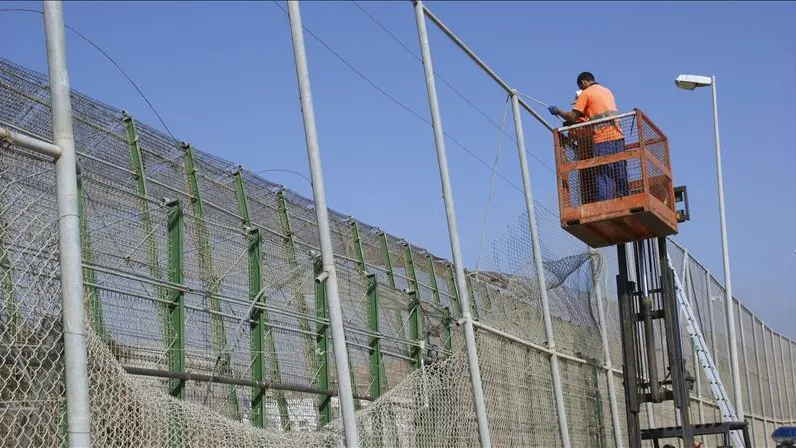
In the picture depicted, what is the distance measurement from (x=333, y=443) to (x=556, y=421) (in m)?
4.10

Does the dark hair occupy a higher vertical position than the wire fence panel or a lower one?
higher

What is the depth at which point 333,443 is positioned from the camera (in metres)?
7.55

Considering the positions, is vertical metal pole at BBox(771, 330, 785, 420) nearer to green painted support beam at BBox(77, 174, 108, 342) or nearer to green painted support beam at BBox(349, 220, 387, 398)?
green painted support beam at BBox(349, 220, 387, 398)

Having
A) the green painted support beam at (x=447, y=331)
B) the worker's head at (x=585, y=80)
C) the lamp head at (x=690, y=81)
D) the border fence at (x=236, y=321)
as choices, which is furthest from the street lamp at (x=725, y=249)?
the green painted support beam at (x=447, y=331)

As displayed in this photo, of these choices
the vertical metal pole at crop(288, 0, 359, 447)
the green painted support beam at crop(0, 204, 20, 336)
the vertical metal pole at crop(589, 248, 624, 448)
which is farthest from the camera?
the vertical metal pole at crop(589, 248, 624, 448)

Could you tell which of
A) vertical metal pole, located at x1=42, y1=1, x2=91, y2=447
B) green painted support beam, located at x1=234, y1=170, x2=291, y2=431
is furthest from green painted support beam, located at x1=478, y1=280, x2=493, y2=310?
vertical metal pole, located at x1=42, y1=1, x2=91, y2=447

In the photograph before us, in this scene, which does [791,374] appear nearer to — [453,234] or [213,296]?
[453,234]

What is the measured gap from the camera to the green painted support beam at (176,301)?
300 inches

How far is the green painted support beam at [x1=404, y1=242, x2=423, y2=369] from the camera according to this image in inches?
409

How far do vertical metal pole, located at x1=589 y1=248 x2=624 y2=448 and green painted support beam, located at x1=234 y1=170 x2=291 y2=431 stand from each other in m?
4.54

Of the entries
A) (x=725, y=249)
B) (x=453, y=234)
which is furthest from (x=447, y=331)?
(x=725, y=249)

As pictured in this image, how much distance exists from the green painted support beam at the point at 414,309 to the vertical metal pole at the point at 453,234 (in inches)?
37.7

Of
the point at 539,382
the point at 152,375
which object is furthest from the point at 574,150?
the point at 152,375

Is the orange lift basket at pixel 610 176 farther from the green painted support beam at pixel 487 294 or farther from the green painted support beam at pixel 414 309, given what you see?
the green painted support beam at pixel 487 294
